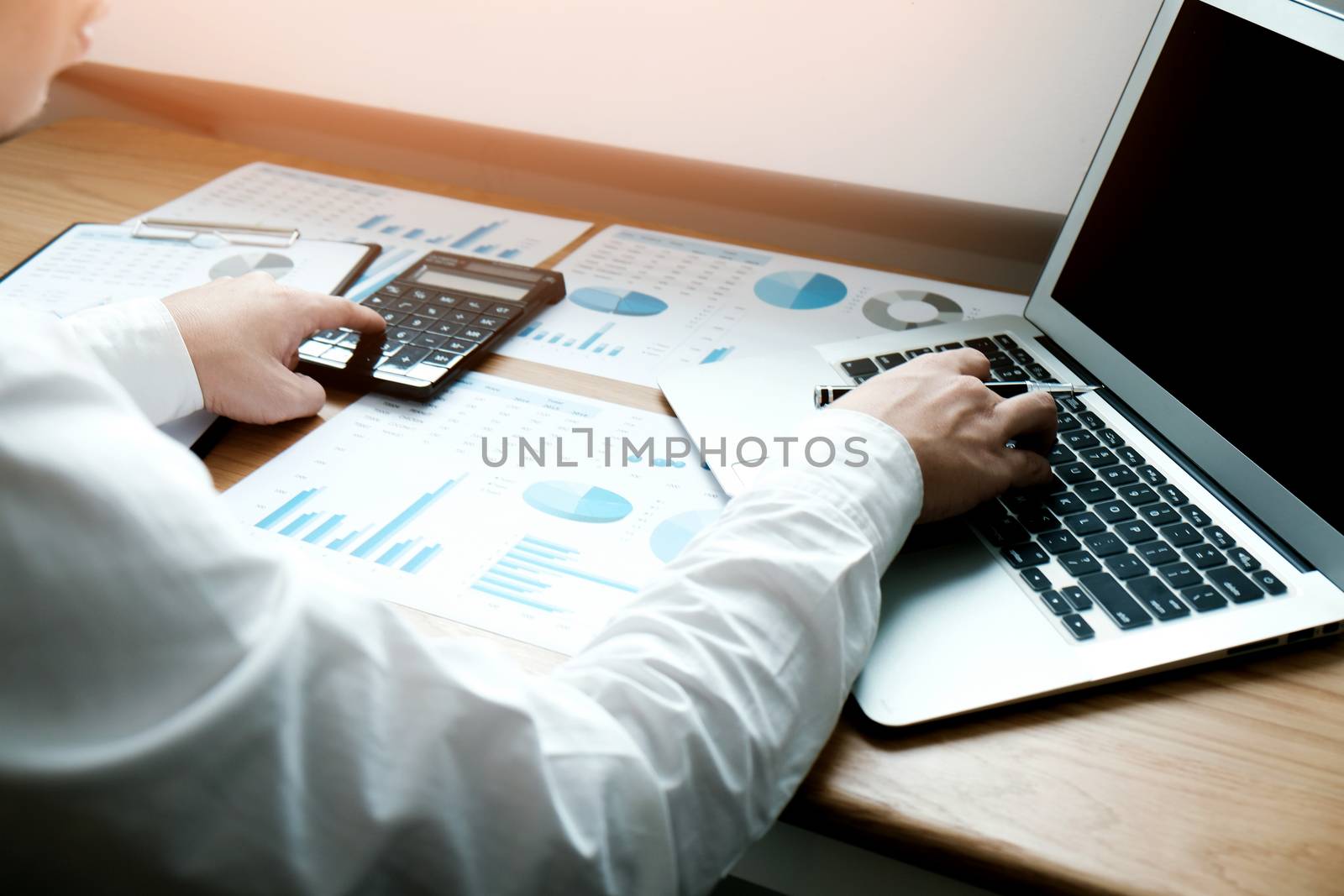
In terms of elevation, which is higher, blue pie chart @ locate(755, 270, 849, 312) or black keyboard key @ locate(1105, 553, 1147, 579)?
black keyboard key @ locate(1105, 553, 1147, 579)

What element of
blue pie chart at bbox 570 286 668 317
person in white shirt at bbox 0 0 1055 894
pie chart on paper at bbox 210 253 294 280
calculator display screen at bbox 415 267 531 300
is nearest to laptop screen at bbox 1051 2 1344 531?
person in white shirt at bbox 0 0 1055 894

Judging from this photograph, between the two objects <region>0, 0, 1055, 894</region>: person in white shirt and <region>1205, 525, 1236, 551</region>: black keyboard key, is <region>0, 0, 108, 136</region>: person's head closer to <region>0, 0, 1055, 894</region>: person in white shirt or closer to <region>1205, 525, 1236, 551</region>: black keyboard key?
<region>0, 0, 1055, 894</region>: person in white shirt

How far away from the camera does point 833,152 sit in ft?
3.51

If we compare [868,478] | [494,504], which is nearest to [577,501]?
[494,504]

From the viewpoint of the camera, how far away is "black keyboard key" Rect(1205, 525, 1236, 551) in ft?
1.87

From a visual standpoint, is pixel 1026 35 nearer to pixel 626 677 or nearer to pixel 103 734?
pixel 626 677

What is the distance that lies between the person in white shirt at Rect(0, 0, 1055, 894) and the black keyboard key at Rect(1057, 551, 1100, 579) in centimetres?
9

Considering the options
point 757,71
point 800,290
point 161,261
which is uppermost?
point 757,71

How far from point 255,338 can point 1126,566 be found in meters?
0.60

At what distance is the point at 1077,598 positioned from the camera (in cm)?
54

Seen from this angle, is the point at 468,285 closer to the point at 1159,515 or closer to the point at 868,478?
the point at 868,478

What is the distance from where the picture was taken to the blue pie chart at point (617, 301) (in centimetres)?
Result: 91

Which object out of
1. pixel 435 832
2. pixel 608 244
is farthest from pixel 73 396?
pixel 608 244

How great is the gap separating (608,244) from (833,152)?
26 cm
